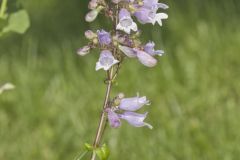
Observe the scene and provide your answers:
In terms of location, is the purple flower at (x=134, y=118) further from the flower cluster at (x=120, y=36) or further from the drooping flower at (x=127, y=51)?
the drooping flower at (x=127, y=51)

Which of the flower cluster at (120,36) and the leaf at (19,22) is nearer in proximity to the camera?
the flower cluster at (120,36)

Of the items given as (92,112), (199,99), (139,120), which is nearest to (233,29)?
(199,99)

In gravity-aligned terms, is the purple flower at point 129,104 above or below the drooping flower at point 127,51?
below

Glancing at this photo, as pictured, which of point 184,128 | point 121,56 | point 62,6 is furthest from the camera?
point 62,6

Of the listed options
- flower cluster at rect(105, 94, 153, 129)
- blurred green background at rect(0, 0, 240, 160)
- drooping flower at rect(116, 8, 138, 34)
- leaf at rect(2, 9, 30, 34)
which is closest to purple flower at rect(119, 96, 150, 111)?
flower cluster at rect(105, 94, 153, 129)

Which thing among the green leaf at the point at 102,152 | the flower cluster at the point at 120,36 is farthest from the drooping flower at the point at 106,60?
the green leaf at the point at 102,152

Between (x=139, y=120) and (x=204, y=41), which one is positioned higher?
(x=139, y=120)

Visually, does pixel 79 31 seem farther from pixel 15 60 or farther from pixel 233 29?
pixel 233 29

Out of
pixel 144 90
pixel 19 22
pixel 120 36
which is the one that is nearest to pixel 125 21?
pixel 120 36
